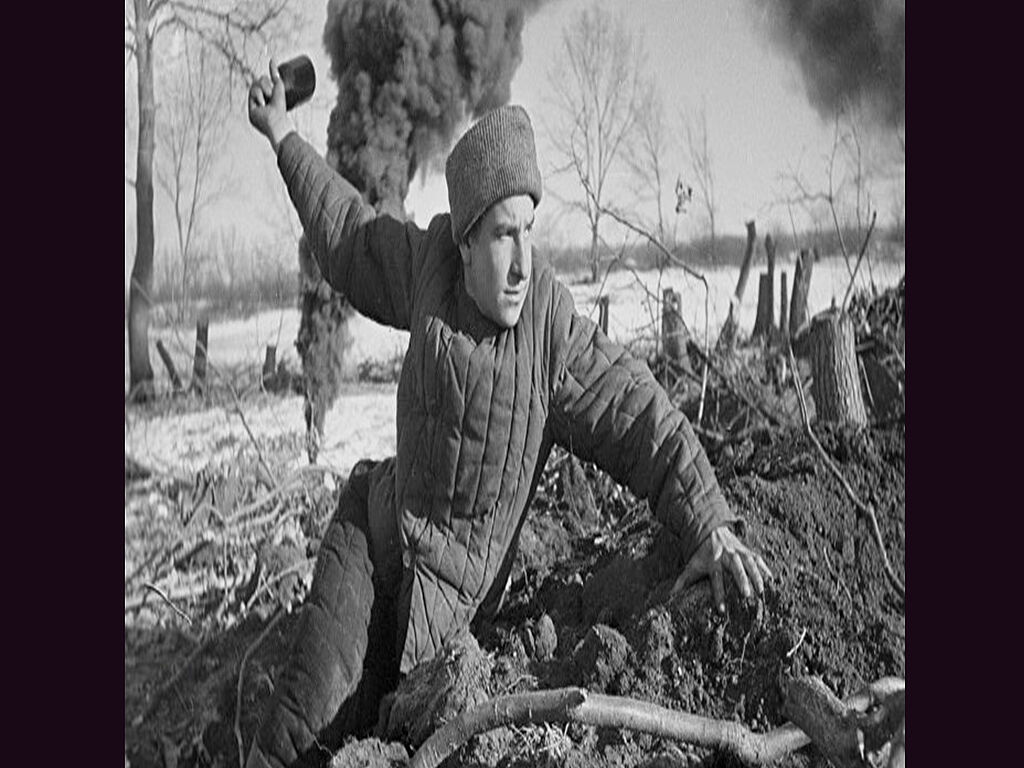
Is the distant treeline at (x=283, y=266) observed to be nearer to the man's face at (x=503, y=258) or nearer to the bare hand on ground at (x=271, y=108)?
the man's face at (x=503, y=258)

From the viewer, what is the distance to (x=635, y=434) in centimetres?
534

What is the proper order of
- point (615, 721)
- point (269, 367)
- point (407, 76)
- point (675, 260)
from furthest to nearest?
point (269, 367) → point (407, 76) → point (675, 260) → point (615, 721)

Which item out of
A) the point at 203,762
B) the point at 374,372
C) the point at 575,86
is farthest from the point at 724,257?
the point at 203,762

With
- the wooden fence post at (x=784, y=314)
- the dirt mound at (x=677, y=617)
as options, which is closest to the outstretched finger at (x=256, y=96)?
the dirt mound at (x=677, y=617)

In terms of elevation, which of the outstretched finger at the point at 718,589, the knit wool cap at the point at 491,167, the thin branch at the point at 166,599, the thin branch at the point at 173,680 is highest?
the knit wool cap at the point at 491,167

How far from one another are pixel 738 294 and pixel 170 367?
1731mm

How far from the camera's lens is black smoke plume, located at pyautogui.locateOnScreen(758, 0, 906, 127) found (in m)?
5.45

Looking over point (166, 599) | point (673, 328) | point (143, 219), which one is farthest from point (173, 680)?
point (673, 328)

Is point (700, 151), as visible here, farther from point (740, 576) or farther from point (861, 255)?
point (740, 576)

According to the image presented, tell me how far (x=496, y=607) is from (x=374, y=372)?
2.51ft

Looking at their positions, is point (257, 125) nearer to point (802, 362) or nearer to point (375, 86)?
point (375, 86)

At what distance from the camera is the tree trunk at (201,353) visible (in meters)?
5.99

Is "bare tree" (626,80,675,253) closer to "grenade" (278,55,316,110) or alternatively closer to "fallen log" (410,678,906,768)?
"grenade" (278,55,316,110)

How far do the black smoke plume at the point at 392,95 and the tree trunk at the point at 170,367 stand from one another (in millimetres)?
421
